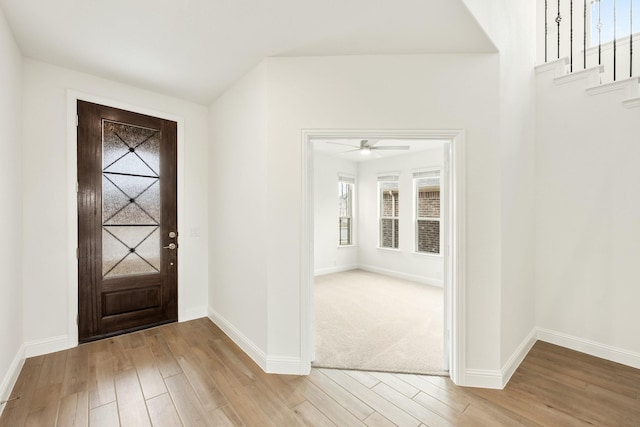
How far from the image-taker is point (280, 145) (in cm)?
237

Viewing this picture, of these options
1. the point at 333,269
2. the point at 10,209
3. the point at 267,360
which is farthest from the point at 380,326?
the point at 10,209

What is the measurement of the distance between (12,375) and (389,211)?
19.7ft

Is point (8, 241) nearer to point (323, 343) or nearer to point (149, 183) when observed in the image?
point (149, 183)

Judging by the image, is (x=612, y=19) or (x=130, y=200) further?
(x=612, y=19)

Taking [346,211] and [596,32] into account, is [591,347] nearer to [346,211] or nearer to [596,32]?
[596,32]

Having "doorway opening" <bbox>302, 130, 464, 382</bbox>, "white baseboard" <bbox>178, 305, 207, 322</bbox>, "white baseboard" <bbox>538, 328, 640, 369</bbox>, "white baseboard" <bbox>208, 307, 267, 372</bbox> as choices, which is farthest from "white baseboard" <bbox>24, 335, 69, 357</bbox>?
"white baseboard" <bbox>538, 328, 640, 369</bbox>

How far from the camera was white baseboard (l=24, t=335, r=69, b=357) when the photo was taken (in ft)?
8.32

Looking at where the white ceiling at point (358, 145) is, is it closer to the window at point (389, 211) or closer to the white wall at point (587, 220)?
the window at point (389, 211)

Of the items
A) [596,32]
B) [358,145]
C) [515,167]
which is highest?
[596,32]

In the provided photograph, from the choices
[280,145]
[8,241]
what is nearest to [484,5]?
[280,145]

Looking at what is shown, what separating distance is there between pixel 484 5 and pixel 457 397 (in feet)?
9.51

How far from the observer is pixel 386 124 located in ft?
7.52

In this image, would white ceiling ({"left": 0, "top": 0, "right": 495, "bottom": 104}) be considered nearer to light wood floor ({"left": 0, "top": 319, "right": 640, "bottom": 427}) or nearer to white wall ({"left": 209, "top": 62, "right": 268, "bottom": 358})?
white wall ({"left": 209, "top": 62, "right": 268, "bottom": 358})

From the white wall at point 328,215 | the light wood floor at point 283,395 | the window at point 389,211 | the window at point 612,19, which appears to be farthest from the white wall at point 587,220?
the white wall at point 328,215
